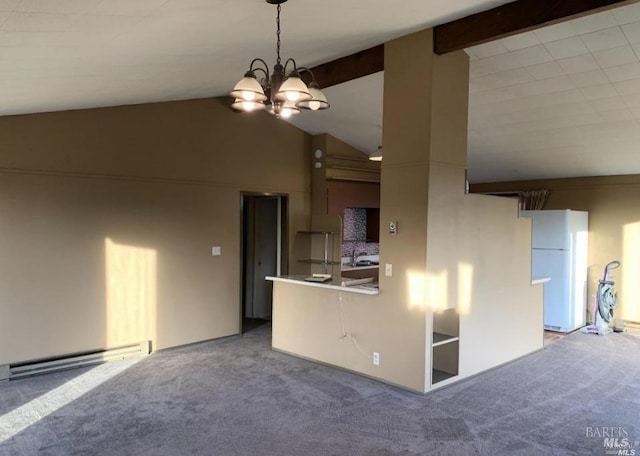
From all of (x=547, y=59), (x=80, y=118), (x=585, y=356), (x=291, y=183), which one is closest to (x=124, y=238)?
(x=80, y=118)

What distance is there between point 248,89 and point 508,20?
7.05 feet

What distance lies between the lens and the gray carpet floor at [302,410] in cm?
320

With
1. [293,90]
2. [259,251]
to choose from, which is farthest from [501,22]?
[259,251]

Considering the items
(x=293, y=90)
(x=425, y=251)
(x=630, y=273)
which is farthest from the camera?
(x=630, y=273)

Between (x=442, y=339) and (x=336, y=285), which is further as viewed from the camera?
(x=336, y=285)

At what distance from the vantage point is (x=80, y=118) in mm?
4855

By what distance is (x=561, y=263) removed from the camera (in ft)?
21.8

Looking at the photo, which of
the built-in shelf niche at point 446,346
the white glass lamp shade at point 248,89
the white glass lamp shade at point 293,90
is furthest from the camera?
the built-in shelf niche at point 446,346

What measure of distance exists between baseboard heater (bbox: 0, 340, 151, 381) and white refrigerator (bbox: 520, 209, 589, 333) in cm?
538

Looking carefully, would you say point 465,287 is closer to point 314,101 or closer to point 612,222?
point 314,101

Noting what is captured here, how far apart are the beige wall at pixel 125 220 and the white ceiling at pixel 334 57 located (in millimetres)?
381

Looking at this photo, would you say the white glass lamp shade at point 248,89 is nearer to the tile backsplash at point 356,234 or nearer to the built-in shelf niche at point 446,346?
the built-in shelf niche at point 446,346

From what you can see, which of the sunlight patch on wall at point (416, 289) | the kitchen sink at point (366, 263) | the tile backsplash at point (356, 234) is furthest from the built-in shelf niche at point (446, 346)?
the tile backsplash at point (356, 234)

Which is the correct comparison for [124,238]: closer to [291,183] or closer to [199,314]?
[199,314]
